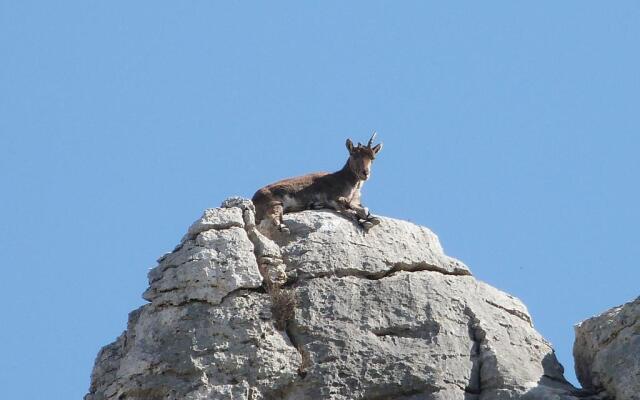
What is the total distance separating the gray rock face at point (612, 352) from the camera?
1691 cm

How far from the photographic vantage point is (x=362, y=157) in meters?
22.1

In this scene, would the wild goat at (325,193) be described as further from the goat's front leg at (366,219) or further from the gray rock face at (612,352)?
the gray rock face at (612,352)

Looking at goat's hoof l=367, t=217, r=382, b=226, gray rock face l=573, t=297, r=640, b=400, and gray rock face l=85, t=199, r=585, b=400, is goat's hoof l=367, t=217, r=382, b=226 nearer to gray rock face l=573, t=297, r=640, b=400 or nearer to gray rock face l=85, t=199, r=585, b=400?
gray rock face l=85, t=199, r=585, b=400

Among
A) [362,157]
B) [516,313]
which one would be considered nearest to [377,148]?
[362,157]

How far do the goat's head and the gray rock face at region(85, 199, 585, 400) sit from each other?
2.93 m

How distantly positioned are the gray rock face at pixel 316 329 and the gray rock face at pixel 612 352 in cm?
40

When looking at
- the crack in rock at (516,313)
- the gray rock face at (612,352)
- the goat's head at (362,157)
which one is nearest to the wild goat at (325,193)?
the goat's head at (362,157)

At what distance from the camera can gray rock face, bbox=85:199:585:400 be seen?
16906 millimetres

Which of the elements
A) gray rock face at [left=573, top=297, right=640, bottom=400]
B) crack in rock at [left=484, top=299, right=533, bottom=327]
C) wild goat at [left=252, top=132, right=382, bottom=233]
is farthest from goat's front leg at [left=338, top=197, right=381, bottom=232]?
gray rock face at [left=573, top=297, right=640, bottom=400]

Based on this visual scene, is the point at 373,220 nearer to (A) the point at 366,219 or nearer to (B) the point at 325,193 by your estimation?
(A) the point at 366,219

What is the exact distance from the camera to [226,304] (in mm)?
17406

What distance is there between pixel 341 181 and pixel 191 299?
4910mm

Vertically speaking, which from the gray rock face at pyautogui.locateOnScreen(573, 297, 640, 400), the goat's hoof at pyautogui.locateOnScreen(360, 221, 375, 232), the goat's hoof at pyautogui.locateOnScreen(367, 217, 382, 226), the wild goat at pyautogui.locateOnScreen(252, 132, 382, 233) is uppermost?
the wild goat at pyautogui.locateOnScreen(252, 132, 382, 233)

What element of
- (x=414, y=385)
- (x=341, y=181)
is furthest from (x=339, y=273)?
(x=341, y=181)
